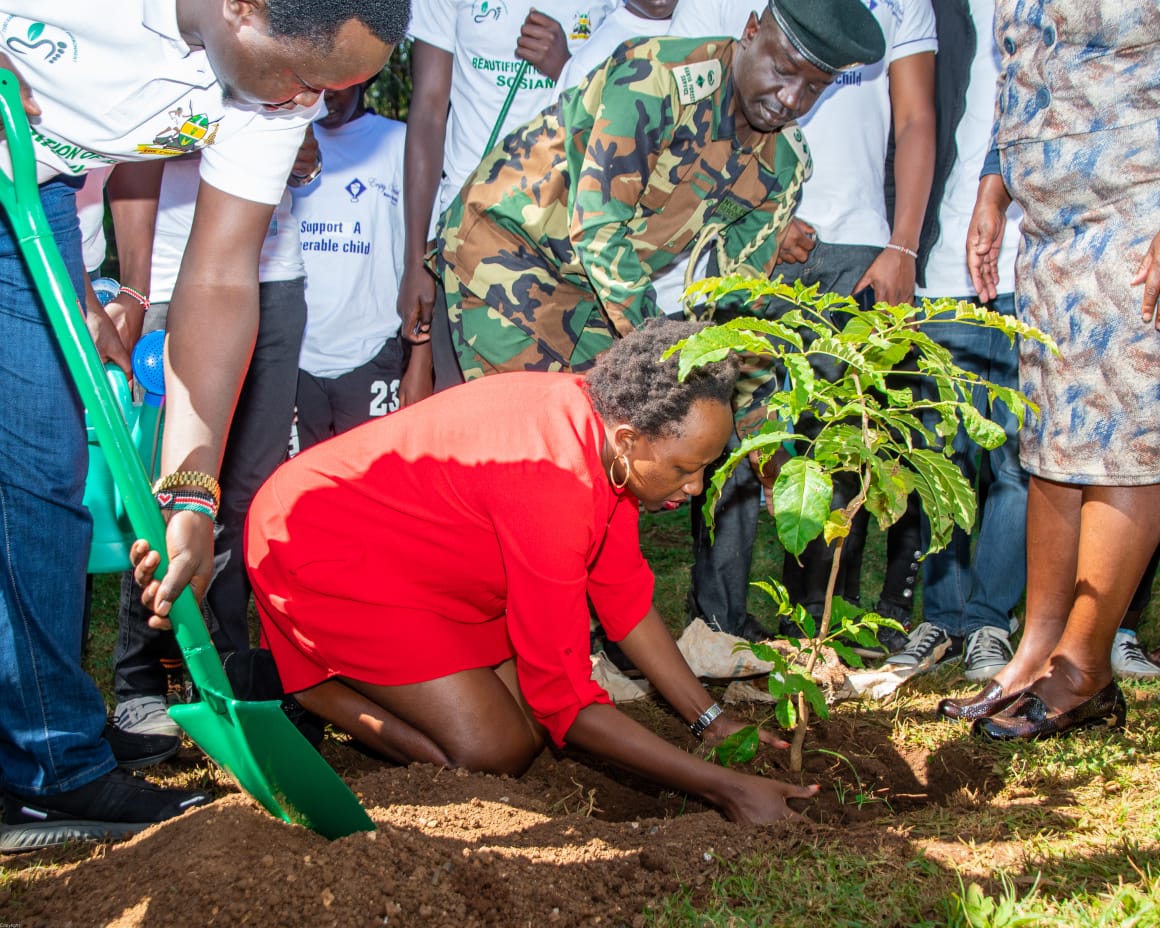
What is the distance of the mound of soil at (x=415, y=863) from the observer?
1.98 meters

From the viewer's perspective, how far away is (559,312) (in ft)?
11.1

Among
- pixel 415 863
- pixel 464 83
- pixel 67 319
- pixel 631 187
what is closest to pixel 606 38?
pixel 464 83

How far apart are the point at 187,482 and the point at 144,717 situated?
1.26 meters

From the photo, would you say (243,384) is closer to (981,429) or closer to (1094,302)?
(981,429)

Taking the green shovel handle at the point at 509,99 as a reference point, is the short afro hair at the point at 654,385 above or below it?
below

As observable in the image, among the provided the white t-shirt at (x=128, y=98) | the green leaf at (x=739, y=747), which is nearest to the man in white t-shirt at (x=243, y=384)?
the white t-shirt at (x=128, y=98)

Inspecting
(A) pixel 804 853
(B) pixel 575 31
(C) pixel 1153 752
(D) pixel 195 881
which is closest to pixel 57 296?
(D) pixel 195 881

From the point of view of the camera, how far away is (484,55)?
13.0 ft

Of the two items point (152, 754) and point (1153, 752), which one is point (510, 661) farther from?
point (1153, 752)

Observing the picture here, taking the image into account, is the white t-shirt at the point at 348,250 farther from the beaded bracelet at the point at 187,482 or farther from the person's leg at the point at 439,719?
the beaded bracelet at the point at 187,482

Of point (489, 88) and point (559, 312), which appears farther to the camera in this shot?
point (489, 88)

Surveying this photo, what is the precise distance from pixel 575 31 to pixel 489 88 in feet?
1.30

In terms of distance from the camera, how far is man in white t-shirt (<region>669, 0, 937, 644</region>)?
365 centimetres

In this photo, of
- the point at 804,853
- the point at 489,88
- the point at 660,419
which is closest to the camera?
the point at 804,853
